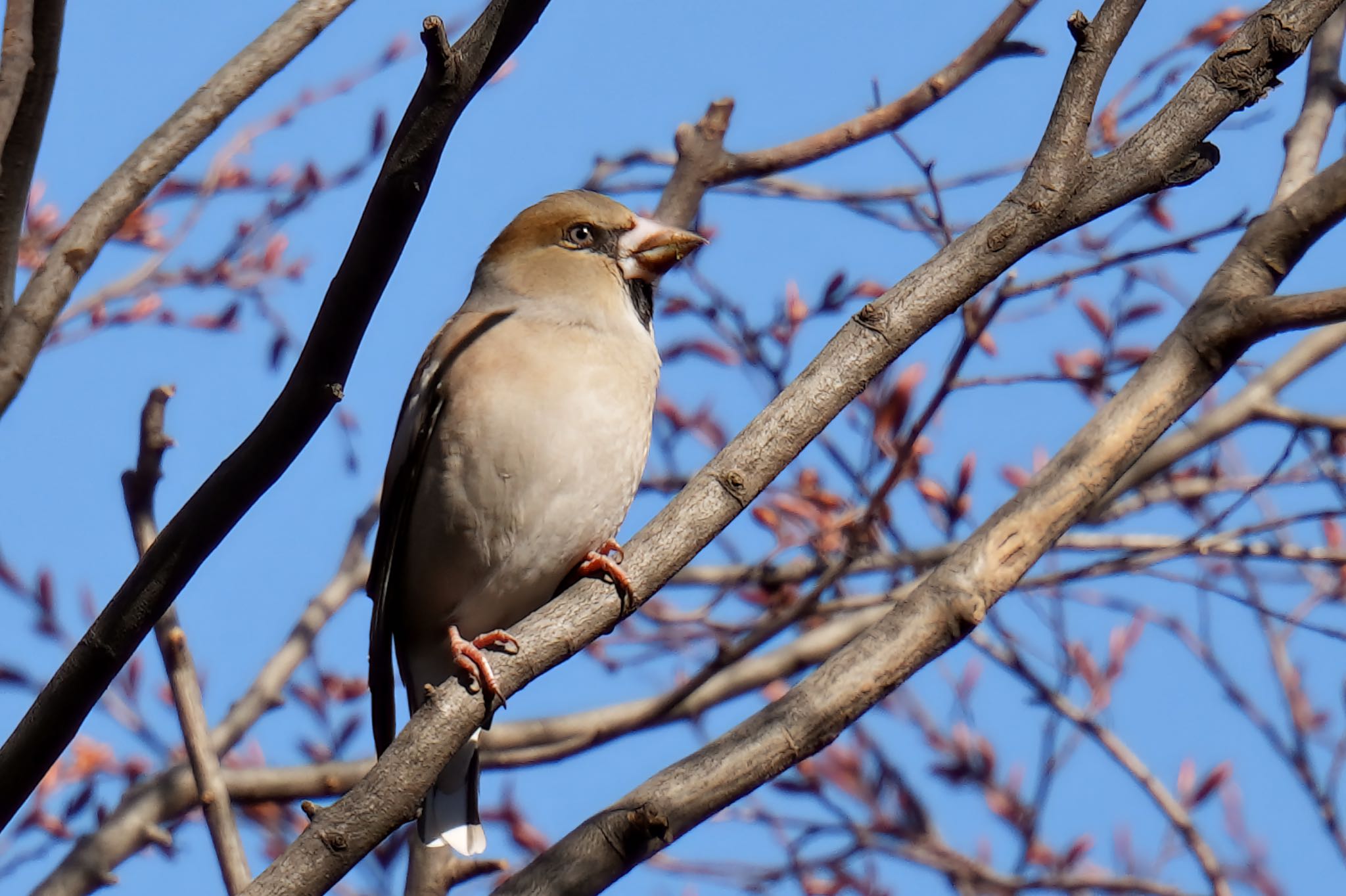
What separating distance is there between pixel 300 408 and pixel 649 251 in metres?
2.06

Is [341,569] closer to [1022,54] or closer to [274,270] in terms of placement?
[274,270]

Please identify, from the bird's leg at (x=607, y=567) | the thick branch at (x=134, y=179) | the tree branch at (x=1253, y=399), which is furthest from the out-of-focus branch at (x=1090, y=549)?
the thick branch at (x=134, y=179)

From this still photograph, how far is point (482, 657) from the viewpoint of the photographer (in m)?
2.79

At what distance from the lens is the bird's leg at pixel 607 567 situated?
8.61ft

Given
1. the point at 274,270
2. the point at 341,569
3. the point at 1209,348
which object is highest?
the point at 274,270

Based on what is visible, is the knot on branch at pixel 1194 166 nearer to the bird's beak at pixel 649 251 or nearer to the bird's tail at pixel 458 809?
the bird's beak at pixel 649 251

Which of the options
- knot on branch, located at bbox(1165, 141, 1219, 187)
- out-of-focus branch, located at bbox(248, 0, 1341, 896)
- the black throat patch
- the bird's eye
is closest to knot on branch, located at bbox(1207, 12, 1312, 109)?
out-of-focus branch, located at bbox(248, 0, 1341, 896)

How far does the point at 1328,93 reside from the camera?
11.9ft

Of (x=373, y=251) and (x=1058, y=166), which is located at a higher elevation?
(x=1058, y=166)

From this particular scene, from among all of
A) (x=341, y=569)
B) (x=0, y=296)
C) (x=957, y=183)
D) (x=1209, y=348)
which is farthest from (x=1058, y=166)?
(x=341, y=569)

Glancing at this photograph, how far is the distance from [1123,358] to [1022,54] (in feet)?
4.67

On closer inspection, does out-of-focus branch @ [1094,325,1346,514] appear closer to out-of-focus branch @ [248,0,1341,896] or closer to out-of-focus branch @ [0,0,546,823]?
out-of-focus branch @ [248,0,1341,896]

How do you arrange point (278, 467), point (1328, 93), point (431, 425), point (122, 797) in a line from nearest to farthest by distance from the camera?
point (278, 467)
point (1328, 93)
point (431, 425)
point (122, 797)

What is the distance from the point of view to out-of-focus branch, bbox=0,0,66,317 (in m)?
2.98
